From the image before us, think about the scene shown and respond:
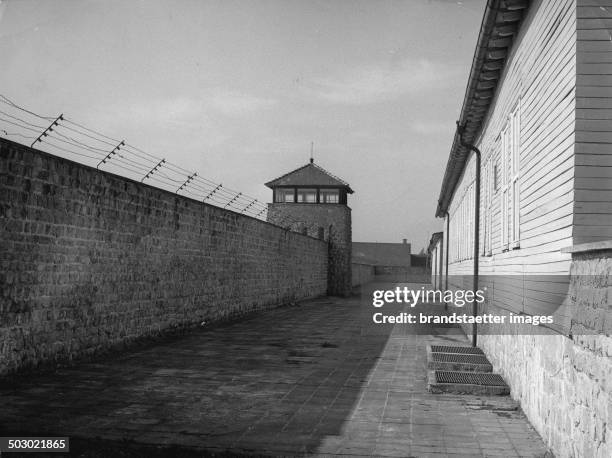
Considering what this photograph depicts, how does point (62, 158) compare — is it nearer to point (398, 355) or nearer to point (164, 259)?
point (164, 259)

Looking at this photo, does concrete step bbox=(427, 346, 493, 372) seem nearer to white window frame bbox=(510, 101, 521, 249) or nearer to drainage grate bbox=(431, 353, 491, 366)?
drainage grate bbox=(431, 353, 491, 366)

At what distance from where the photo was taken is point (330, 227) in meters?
35.4

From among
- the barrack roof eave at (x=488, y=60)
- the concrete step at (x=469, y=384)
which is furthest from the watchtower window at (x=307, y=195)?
the concrete step at (x=469, y=384)

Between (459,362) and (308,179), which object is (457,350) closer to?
(459,362)

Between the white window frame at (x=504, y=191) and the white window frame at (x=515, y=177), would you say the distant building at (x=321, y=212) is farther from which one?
the white window frame at (x=515, y=177)

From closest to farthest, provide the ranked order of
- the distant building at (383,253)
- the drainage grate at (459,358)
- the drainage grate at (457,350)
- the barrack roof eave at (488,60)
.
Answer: the barrack roof eave at (488,60) → the drainage grate at (459,358) → the drainage grate at (457,350) → the distant building at (383,253)

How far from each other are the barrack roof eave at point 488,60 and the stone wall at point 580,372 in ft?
11.3

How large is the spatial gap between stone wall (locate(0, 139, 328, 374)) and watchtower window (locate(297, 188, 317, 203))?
63.3 ft

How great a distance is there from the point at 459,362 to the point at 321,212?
26.5m

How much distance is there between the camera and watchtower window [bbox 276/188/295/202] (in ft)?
119

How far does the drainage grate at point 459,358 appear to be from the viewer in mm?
9266

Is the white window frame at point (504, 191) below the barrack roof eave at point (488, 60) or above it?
below

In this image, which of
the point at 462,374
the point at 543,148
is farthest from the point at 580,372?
the point at 462,374

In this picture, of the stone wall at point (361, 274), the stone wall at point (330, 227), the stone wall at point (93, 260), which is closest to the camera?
the stone wall at point (93, 260)
